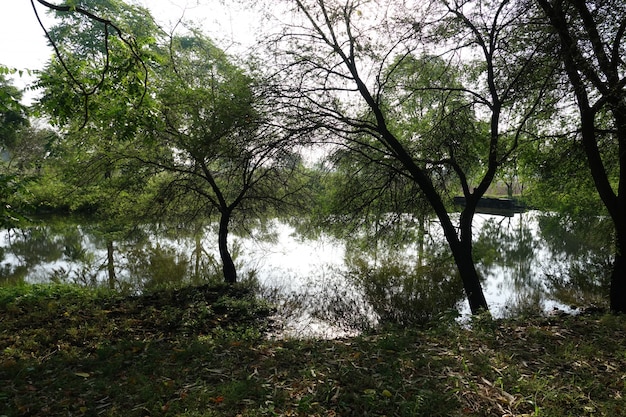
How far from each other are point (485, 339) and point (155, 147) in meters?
8.65

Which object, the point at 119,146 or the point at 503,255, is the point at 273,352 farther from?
the point at 503,255

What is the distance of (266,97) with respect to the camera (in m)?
7.55

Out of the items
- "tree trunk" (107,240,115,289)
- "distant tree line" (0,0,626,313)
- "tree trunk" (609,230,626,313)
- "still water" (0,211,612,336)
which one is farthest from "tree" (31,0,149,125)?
"tree trunk" (609,230,626,313)

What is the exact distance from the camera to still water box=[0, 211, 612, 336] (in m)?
8.79

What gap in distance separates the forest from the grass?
0.10 ft

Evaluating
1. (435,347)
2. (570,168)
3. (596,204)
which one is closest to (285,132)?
(435,347)

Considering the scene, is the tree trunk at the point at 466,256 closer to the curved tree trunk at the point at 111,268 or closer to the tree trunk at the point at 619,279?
the tree trunk at the point at 619,279

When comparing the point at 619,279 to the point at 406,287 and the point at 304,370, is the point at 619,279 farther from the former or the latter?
the point at 304,370

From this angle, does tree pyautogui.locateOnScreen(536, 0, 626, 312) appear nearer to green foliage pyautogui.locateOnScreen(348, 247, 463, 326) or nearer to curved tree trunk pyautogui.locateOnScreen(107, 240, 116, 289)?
green foliage pyautogui.locateOnScreen(348, 247, 463, 326)

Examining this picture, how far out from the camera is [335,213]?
8.54 meters

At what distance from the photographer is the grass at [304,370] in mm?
3100

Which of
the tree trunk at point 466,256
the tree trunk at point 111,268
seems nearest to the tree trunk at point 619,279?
the tree trunk at point 466,256

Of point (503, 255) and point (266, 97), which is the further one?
point (503, 255)

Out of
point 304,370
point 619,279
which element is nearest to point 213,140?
point 304,370
